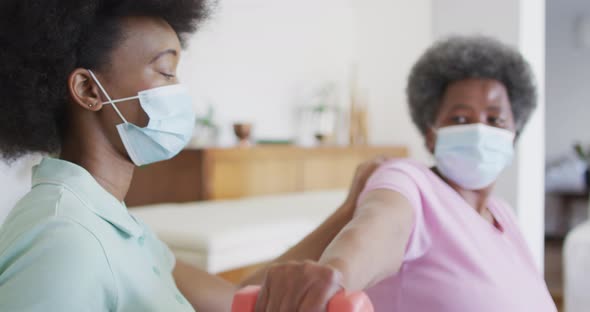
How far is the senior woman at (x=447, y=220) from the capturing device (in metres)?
0.83

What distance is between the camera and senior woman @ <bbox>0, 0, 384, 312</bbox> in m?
0.85

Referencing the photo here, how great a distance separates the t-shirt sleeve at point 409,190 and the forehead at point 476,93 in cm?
40

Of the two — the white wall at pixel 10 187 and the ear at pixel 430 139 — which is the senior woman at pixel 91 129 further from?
the white wall at pixel 10 187

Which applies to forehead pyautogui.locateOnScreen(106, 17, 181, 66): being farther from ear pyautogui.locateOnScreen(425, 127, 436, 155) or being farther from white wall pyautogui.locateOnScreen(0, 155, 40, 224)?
white wall pyautogui.locateOnScreen(0, 155, 40, 224)

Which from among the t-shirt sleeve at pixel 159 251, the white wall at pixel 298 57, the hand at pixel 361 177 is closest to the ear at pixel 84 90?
the t-shirt sleeve at pixel 159 251

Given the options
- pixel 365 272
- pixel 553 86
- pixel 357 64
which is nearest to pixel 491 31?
pixel 365 272

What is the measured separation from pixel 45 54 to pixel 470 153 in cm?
98

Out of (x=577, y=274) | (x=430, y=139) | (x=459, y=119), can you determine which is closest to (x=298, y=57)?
(x=577, y=274)

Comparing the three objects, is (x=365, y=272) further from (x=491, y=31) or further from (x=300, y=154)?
(x=300, y=154)

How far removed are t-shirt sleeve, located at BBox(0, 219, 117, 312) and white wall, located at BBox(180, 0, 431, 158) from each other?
3.15 metres

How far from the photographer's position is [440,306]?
1181 millimetres

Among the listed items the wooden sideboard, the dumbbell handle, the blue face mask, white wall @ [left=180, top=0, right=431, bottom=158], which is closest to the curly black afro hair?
the dumbbell handle

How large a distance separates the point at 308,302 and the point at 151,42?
2.23 feet

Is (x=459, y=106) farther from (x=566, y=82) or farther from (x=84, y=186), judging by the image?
(x=566, y=82)
